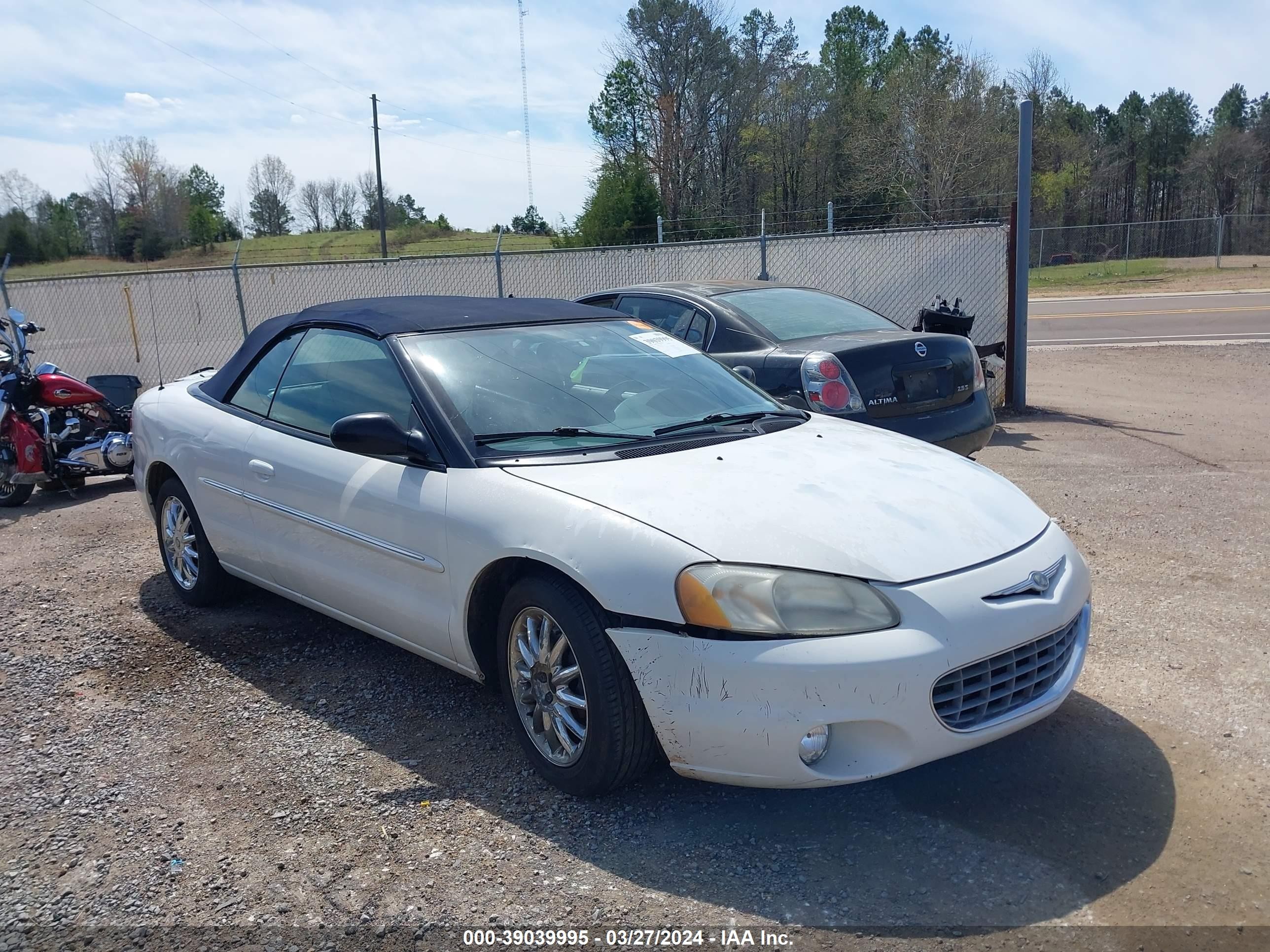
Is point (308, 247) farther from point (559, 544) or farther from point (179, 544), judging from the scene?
point (559, 544)

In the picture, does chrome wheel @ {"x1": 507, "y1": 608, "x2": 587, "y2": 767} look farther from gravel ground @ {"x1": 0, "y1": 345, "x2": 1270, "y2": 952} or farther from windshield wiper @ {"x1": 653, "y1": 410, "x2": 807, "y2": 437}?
windshield wiper @ {"x1": 653, "y1": 410, "x2": 807, "y2": 437}

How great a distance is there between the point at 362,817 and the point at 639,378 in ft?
6.47

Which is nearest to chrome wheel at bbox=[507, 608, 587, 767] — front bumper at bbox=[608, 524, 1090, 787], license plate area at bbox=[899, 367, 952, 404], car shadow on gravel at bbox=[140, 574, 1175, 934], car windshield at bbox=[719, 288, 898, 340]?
car shadow on gravel at bbox=[140, 574, 1175, 934]

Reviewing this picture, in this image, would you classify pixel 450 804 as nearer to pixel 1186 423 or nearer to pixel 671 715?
pixel 671 715

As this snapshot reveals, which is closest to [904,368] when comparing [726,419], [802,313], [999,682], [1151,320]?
[802,313]

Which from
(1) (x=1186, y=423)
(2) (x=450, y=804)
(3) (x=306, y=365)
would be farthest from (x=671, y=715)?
(1) (x=1186, y=423)

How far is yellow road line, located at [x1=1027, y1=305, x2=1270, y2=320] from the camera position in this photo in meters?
22.9

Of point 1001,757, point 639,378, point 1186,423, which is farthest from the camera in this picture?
point 1186,423

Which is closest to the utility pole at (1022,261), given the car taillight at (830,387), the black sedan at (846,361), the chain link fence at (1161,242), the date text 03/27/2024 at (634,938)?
the black sedan at (846,361)

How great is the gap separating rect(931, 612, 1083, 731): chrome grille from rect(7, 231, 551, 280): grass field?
84.2 ft

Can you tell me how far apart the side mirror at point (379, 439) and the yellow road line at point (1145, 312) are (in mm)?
22450

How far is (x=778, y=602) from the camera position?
281 cm

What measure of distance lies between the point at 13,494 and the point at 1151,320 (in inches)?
842

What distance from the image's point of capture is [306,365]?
446 cm
